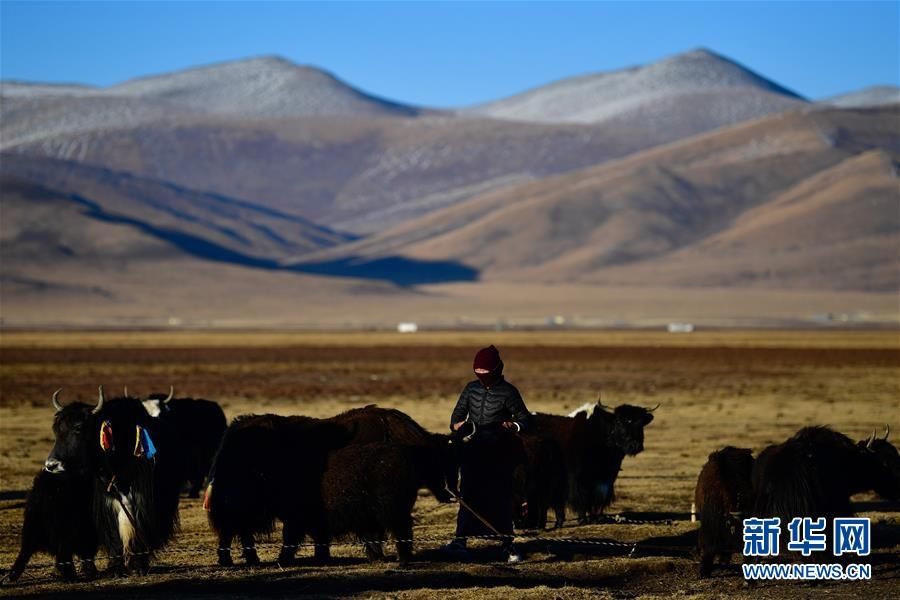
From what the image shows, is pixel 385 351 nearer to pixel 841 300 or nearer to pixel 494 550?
pixel 494 550

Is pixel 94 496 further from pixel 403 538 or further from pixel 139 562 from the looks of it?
pixel 403 538

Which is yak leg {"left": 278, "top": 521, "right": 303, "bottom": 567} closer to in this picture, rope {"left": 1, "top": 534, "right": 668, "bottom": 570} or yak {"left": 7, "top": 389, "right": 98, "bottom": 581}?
rope {"left": 1, "top": 534, "right": 668, "bottom": 570}

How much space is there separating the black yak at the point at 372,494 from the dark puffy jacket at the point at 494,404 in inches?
24.2

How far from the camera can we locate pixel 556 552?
11.9 m

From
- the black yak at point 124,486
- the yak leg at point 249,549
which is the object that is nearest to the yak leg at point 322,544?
the yak leg at point 249,549

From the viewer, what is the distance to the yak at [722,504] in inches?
432

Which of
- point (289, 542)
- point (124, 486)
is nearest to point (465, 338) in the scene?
point (289, 542)

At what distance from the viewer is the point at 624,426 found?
14.1m

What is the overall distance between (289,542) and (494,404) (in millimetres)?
1856

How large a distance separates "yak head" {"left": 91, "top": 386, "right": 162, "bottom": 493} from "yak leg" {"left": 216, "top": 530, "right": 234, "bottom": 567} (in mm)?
769

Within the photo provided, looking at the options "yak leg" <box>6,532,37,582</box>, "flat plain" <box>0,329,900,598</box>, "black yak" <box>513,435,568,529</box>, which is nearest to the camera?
"flat plain" <box>0,329,900,598</box>

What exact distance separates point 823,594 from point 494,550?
9.01 feet

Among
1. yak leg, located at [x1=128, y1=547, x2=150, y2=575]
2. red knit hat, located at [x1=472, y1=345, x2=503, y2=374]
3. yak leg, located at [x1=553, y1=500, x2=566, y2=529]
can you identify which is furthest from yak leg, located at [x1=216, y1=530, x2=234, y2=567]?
yak leg, located at [x1=553, y1=500, x2=566, y2=529]

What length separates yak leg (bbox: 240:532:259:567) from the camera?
1119 cm
